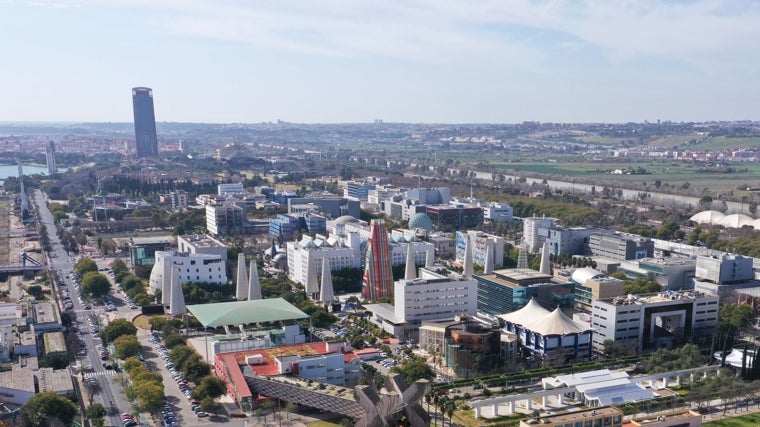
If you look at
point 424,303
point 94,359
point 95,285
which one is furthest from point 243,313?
point 95,285

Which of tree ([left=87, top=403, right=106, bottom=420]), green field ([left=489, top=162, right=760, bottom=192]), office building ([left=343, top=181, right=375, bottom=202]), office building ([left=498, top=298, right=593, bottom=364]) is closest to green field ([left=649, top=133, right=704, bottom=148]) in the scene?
green field ([left=489, top=162, right=760, bottom=192])

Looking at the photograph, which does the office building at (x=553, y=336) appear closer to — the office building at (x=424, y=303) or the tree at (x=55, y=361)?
the office building at (x=424, y=303)

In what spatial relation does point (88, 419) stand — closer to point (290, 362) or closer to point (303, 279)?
point (290, 362)

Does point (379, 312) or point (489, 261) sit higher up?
point (489, 261)

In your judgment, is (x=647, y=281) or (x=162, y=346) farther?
(x=647, y=281)

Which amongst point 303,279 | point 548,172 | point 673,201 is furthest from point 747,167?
point 303,279

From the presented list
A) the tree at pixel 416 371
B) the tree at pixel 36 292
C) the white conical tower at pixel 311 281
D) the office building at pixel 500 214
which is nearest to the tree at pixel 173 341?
the tree at pixel 416 371

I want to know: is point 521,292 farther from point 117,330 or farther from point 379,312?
point 117,330
